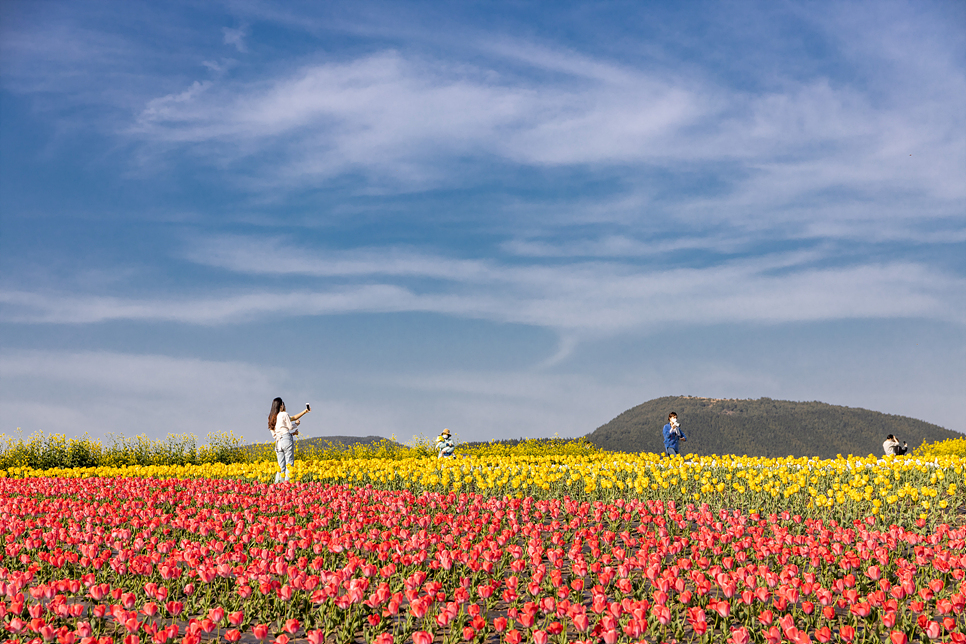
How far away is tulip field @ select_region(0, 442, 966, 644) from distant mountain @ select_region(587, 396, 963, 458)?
1877 cm

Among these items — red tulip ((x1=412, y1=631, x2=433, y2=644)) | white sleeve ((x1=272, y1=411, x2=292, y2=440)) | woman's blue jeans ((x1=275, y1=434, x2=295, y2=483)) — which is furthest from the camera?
white sleeve ((x1=272, y1=411, x2=292, y2=440))

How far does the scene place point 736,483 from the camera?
11.7 m

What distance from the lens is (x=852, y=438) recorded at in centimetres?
3200

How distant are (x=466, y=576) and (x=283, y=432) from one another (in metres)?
9.49

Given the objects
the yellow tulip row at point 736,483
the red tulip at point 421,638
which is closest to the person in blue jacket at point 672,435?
the yellow tulip row at point 736,483

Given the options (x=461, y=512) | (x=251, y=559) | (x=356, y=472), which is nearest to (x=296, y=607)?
(x=251, y=559)

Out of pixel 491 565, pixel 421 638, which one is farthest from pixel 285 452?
pixel 421 638

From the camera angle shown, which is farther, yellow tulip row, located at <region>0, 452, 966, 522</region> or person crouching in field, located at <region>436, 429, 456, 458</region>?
person crouching in field, located at <region>436, 429, 456, 458</region>

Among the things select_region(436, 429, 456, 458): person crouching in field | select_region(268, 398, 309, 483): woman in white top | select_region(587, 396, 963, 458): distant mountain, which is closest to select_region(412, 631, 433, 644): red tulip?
select_region(268, 398, 309, 483): woman in white top

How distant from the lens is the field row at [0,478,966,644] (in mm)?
4992

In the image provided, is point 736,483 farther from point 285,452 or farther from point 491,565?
point 285,452

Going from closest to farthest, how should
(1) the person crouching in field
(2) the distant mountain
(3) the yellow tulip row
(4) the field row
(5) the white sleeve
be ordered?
(4) the field row < (3) the yellow tulip row < (5) the white sleeve < (1) the person crouching in field < (2) the distant mountain

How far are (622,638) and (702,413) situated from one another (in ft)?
104

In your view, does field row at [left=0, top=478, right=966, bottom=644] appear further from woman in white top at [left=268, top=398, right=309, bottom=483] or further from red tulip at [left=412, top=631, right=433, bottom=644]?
woman in white top at [left=268, top=398, right=309, bottom=483]
